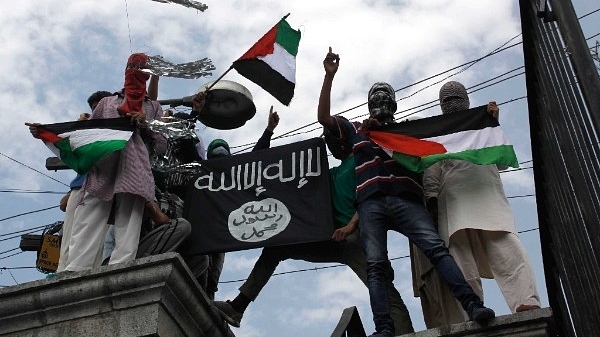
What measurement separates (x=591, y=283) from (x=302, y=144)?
10.8ft

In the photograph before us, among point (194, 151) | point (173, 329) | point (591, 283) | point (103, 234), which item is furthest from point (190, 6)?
point (591, 283)

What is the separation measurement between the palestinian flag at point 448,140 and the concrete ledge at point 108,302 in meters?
1.82

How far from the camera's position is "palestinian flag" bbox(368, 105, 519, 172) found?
235 inches

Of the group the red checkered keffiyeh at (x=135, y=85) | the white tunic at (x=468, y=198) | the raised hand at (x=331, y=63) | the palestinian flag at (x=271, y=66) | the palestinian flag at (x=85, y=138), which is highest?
the palestinian flag at (x=271, y=66)

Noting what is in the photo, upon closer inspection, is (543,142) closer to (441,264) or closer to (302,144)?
(441,264)

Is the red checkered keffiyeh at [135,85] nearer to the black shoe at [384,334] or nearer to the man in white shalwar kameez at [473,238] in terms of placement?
the man in white shalwar kameez at [473,238]

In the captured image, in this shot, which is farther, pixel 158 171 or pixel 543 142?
pixel 158 171

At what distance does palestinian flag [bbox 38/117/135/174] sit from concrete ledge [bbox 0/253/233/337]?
1.17 m

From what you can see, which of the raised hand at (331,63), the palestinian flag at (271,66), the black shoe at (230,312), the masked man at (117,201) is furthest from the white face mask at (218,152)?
the black shoe at (230,312)

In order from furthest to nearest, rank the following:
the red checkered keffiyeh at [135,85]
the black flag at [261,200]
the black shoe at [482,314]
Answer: the red checkered keffiyeh at [135,85] → the black flag at [261,200] → the black shoe at [482,314]

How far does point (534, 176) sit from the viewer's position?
512 centimetres

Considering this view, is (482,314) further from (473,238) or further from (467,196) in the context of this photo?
(467,196)

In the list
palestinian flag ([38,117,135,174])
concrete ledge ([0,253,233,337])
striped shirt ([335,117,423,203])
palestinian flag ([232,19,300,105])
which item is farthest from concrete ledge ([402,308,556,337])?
palestinian flag ([232,19,300,105])

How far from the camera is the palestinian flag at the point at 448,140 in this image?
5969mm
